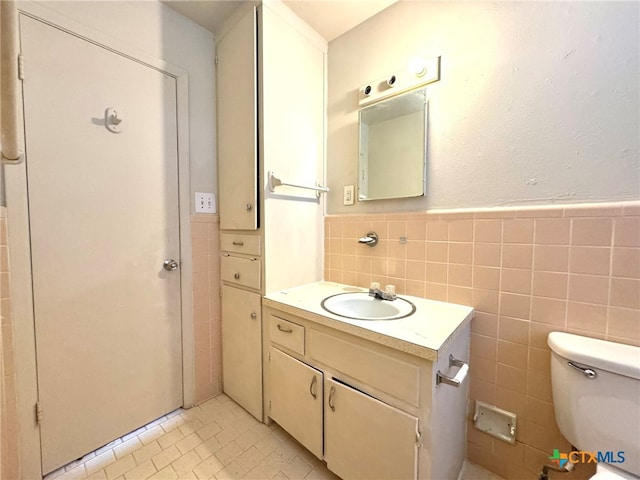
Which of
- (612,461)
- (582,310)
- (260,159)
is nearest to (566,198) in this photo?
(582,310)

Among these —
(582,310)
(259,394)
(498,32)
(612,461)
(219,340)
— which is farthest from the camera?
(219,340)

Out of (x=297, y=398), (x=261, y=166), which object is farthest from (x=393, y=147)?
(x=297, y=398)

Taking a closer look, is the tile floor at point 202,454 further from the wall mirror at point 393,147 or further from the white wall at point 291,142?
the wall mirror at point 393,147

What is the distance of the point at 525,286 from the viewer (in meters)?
1.05

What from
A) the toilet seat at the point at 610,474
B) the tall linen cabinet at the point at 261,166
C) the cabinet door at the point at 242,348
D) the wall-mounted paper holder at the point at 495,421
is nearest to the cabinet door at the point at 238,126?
the tall linen cabinet at the point at 261,166

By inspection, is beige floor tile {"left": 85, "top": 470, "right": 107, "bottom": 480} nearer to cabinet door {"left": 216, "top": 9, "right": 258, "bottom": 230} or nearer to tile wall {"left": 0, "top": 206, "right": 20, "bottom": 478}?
tile wall {"left": 0, "top": 206, "right": 20, "bottom": 478}

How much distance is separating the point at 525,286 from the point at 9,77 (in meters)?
1.64

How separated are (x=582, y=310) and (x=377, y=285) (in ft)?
2.56

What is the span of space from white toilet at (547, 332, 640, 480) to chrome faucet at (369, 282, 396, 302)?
612mm

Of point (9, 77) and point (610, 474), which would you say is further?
point (610, 474)

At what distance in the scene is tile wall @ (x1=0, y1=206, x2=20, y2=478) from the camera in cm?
99

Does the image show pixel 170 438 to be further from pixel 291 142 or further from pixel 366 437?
pixel 291 142

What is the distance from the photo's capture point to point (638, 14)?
852 millimetres

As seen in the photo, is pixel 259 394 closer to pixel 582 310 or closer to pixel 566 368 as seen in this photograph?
pixel 566 368
